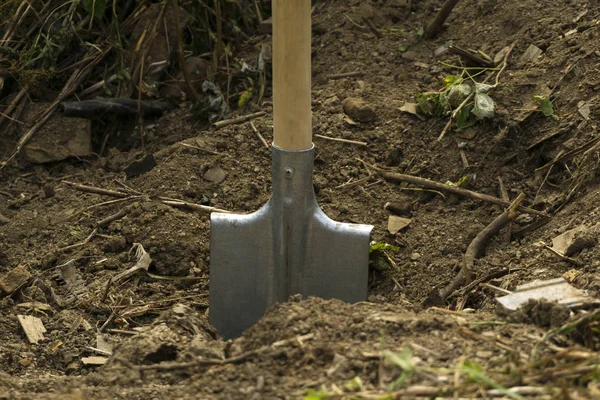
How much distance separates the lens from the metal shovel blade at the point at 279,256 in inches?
114

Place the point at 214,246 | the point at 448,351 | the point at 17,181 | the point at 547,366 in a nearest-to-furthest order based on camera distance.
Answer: the point at 547,366 < the point at 448,351 < the point at 214,246 < the point at 17,181

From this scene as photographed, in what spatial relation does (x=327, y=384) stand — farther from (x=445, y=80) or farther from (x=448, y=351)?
(x=445, y=80)

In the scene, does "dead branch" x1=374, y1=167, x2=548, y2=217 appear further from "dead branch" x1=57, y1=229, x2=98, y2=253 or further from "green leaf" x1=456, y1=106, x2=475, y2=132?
"dead branch" x1=57, y1=229, x2=98, y2=253

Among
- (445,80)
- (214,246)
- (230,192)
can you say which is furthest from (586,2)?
(214,246)

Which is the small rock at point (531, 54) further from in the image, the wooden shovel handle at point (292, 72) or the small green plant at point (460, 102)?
the wooden shovel handle at point (292, 72)

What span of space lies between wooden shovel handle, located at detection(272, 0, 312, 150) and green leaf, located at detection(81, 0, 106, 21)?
1.57m

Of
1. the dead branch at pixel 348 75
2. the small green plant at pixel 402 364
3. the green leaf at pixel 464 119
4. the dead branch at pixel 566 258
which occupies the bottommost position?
the dead branch at pixel 566 258

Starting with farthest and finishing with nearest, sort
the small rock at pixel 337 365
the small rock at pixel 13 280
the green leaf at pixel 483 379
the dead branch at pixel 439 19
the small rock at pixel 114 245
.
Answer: the dead branch at pixel 439 19, the small rock at pixel 114 245, the small rock at pixel 13 280, the small rock at pixel 337 365, the green leaf at pixel 483 379

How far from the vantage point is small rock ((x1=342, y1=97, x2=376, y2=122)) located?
3561 millimetres

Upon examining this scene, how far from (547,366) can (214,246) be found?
138 centimetres

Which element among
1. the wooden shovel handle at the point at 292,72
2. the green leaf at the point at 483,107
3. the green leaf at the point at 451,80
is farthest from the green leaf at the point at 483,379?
the green leaf at the point at 451,80

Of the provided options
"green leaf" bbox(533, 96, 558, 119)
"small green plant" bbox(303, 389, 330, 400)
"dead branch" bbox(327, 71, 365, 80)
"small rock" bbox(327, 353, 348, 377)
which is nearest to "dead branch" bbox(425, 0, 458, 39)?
"dead branch" bbox(327, 71, 365, 80)

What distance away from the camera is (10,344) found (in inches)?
108

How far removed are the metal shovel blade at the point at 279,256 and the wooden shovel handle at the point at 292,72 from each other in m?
0.11
